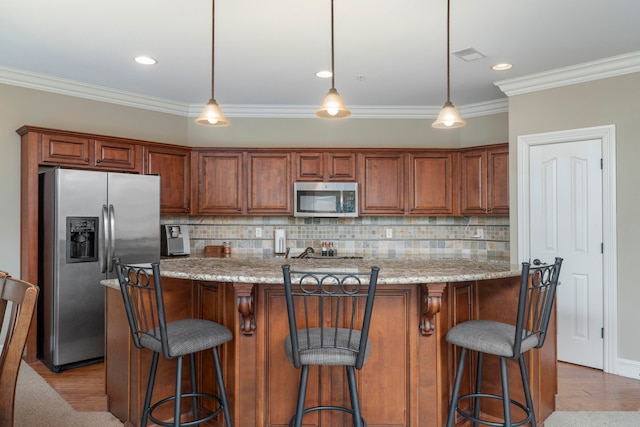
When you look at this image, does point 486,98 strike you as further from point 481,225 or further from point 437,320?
point 437,320

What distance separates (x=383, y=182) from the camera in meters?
4.94

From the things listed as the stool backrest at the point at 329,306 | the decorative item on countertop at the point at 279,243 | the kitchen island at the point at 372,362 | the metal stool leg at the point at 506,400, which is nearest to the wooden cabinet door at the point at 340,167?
the decorative item on countertop at the point at 279,243

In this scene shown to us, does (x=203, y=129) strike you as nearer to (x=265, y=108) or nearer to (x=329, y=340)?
(x=265, y=108)

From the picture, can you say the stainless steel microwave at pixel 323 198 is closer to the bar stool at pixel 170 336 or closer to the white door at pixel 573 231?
the white door at pixel 573 231

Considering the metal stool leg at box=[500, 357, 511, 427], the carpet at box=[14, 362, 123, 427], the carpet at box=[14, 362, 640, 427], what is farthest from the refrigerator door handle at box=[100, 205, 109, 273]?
the metal stool leg at box=[500, 357, 511, 427]

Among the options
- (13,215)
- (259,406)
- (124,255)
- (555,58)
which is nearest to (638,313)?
(555,58)

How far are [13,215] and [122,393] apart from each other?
2299 mm

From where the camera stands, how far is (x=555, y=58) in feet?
12.0

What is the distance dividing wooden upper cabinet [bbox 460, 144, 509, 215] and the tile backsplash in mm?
427

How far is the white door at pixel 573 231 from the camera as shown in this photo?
3779mm

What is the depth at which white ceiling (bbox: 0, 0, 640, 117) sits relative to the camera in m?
2.83

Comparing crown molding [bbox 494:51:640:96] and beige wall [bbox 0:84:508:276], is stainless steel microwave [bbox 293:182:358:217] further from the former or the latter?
crown molding [bbox 494:51:640:96]

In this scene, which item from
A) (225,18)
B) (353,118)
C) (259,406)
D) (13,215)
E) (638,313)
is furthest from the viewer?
(353,118)

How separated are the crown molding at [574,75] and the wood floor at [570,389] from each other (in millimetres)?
2503
